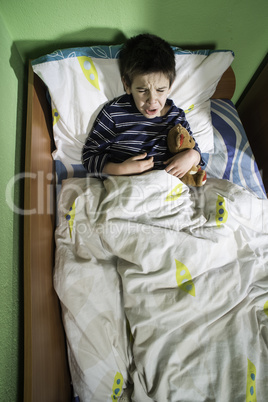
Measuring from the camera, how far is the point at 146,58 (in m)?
0.77

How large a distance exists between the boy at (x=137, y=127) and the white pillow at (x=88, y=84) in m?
0.05

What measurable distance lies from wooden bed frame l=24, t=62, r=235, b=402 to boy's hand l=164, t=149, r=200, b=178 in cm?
46

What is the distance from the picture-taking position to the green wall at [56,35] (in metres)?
0.62

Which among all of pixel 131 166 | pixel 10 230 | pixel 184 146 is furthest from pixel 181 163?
pixel 10 230

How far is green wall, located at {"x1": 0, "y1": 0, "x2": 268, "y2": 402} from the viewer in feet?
2.04

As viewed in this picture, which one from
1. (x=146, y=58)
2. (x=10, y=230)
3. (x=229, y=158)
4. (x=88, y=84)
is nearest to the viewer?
(x=10, y=230)

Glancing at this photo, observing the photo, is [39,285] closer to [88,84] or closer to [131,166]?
[131,166]

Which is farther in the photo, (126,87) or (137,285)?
(126,87)

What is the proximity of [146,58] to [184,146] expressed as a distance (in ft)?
1.06

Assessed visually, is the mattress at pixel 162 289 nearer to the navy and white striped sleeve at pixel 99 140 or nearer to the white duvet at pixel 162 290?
the white duvet at pixel 162 290

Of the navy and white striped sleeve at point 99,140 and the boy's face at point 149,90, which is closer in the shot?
the boy's face at point 149,90

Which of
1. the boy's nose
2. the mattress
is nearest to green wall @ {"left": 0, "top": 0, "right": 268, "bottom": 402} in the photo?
the mattress

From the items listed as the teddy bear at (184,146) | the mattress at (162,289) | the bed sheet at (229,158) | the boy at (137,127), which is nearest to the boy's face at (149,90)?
the boy at (137,127)

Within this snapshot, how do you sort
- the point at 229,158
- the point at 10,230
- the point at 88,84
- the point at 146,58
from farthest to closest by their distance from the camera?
the point at 229,158 → the point at 88,84 → the point at 146,58 → the point at 10,230
